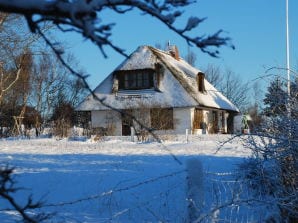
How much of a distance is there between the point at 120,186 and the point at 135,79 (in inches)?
1023

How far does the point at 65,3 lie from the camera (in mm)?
1497

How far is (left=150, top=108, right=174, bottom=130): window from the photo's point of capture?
90.7ft

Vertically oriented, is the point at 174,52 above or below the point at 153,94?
above

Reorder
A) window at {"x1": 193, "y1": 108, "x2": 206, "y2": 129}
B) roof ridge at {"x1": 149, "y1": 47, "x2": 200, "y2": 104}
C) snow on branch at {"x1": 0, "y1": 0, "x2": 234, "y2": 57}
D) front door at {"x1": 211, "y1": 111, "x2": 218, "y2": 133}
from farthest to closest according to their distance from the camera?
1. front door at {"x1": 211, "y1": 111, "x2": 218, "y2": 133}
2. window at {"x1": 193, "y1": 108, "x2": 206, "y2": 129}
3. roof ridge at {"x1": 149, "y1": 47, "x2": 200, "y2": 104}
4. snow on branch at {"x1": 0, "y1": 0, "x2": 234, "y2": 57}

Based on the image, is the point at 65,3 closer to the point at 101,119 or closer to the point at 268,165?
the point at 268,165

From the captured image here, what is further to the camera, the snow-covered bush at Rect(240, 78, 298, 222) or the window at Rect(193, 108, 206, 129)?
the window at Rect(193, 108, 206, 129)

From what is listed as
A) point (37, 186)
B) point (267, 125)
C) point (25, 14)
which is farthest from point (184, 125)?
point (25, 14)

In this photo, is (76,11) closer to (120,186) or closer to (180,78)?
(120,186)

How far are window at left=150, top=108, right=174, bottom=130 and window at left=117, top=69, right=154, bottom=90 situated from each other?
7.58ft

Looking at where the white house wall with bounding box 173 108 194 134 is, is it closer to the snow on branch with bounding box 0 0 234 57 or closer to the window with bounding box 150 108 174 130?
the window with bounding box 150 108 174 130

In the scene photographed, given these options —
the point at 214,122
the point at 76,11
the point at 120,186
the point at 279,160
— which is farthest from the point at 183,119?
the point at 76,11

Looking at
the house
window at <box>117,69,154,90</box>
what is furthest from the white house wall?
window at <box>117,69,154,90</box>

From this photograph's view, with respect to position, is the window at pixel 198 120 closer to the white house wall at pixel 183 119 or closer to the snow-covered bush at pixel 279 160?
the white house wall at pixel 183 119

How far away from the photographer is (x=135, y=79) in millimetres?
33375
